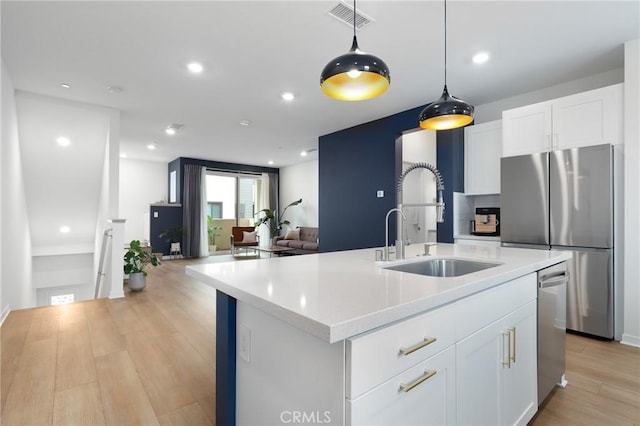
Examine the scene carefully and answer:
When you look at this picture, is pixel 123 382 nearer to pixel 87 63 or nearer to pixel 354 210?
pixel 87 63

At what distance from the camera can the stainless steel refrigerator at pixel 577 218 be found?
2.78 meters

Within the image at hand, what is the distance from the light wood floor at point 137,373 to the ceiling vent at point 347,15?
275cm

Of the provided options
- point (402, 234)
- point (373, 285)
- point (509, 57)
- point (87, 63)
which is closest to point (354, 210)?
point (509, 57)

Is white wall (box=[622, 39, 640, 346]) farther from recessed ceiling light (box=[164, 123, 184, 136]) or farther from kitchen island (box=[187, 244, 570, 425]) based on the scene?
recessed ceiling light (box=[164, 123, 184, 136])

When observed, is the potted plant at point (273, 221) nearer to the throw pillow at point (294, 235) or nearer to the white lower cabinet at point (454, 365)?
the throw pillow at point (294, 235)

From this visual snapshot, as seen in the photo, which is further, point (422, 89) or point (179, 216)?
point (179, 216)

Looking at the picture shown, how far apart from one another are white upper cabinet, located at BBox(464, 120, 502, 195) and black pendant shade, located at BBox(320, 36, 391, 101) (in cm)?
293

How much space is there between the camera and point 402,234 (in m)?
1.85

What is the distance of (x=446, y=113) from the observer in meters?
1.94

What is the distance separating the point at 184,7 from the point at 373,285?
7.99ft

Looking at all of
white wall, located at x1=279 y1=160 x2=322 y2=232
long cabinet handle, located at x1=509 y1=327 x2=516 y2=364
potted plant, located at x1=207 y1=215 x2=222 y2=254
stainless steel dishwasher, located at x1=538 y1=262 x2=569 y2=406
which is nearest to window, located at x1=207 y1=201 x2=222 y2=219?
potted plant, located at x1=207 y1=215 x2=222 y2=254

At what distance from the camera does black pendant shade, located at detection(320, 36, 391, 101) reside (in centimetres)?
143

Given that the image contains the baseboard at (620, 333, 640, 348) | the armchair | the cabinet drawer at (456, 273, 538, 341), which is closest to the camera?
the cabinet drawer at (456, 273, 538, 341)

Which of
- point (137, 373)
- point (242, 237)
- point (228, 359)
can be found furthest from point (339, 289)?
point (242, 237)
